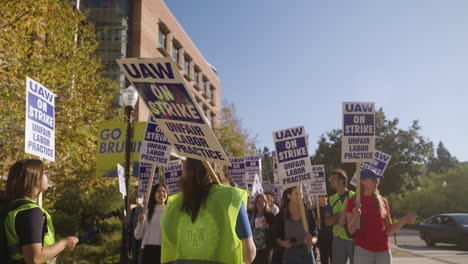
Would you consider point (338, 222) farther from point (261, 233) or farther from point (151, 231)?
point (151, 231)

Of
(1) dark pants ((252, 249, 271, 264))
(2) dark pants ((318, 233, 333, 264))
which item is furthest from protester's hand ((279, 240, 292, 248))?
(2) dark pants ((318, 233, 333, 264))

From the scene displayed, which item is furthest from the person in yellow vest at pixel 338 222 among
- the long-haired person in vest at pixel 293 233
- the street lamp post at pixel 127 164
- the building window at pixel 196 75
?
the building window at pixel 196 75

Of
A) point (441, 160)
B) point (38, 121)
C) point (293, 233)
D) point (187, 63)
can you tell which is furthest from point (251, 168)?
point (441, 160)

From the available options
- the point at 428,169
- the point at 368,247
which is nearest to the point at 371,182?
the point at 368,247

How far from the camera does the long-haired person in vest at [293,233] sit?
569cm

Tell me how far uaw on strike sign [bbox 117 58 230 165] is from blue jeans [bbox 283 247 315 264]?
3.06 metres

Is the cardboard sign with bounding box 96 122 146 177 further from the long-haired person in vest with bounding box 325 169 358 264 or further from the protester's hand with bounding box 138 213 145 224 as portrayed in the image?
the long-haired person in vest with bounding box 325 169 358 264

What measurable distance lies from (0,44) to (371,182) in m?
8.47

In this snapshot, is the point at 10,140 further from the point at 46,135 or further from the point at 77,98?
the point at 46,135

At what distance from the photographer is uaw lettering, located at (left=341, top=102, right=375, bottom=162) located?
680cm

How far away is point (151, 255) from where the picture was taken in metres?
6.43

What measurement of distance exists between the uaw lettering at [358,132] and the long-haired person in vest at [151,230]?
293 cm

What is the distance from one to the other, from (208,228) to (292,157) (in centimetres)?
452

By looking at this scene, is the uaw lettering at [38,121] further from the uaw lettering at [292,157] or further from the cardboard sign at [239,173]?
the cardboard sign at [239,173]
